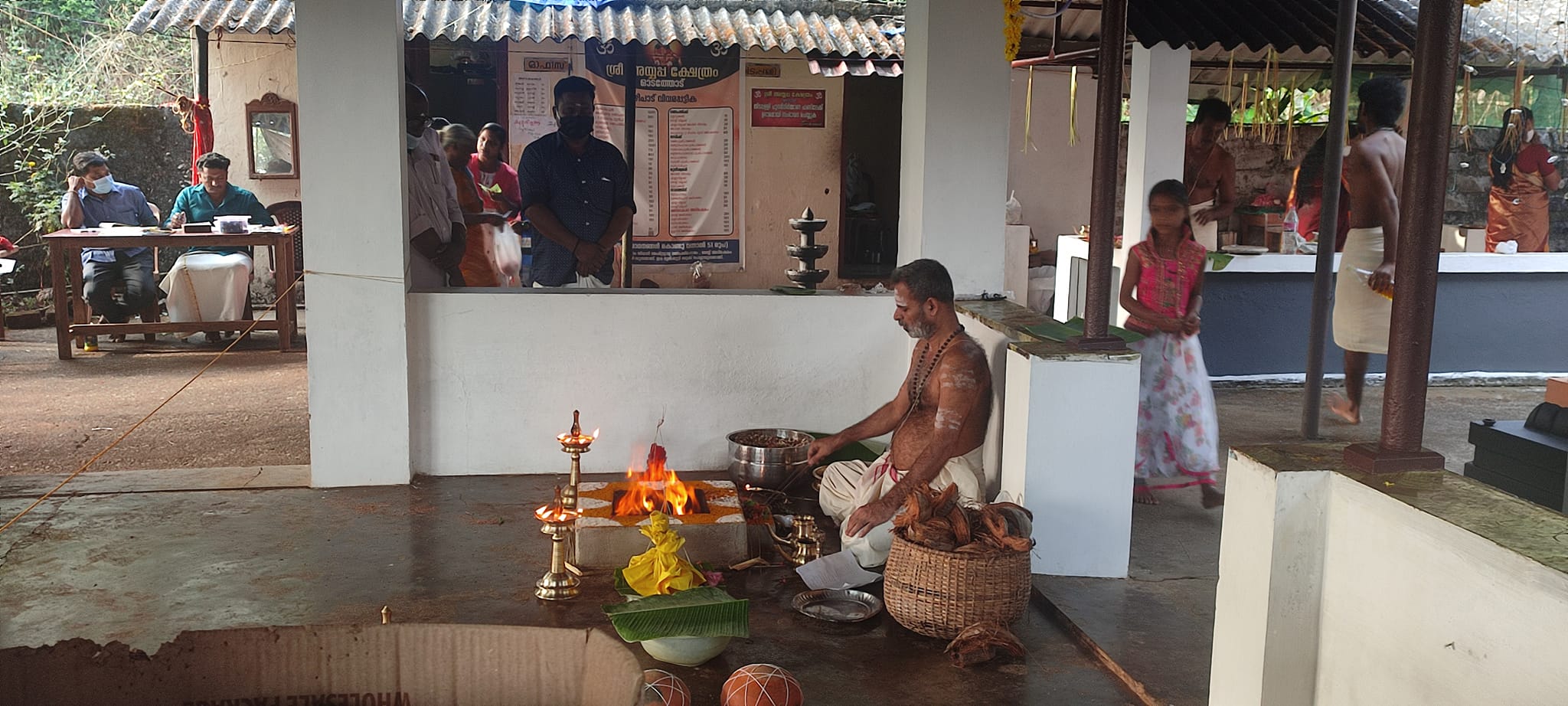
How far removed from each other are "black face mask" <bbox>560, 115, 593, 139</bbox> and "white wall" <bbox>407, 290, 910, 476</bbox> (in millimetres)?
1599

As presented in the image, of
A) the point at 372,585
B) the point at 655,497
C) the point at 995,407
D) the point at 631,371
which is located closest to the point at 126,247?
the point at 631,371

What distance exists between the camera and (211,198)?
35.5 feet

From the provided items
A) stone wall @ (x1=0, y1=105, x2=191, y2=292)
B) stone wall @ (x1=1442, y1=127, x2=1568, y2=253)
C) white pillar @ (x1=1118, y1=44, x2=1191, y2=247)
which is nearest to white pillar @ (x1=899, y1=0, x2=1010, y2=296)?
white pillar @ (x1=1118, y1=44, x2=1191, y2=247)

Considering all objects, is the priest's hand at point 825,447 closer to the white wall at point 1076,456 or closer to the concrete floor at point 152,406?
the white wall at point 1076,456

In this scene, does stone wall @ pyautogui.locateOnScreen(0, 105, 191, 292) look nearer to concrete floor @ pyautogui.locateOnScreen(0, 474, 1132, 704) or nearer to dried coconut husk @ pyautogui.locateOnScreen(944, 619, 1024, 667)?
concrete floor @ pyautogui.locateOnScreen(0, 474, 1132, 704)

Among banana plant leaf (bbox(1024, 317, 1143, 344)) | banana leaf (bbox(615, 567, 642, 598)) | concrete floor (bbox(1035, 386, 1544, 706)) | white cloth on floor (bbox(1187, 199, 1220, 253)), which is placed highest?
white cloth on floor (bbox(1187, 199, 1220, 253))

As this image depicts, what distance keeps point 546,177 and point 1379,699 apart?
6.21m

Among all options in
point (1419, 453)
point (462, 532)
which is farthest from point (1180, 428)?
point (462, 532)

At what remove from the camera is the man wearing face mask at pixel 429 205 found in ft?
23.7

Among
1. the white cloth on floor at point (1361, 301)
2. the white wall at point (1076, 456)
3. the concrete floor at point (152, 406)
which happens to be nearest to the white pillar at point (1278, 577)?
the white wall at point (1076, 456)

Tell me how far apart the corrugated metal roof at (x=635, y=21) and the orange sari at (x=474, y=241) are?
1.59m

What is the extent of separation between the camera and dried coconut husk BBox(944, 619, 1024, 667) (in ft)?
13.5

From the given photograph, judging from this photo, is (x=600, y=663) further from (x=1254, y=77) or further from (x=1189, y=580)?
(x=1254, y=77)

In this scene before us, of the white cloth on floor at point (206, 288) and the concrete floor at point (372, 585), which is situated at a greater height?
the white cloth on floor at point (206, 288)
